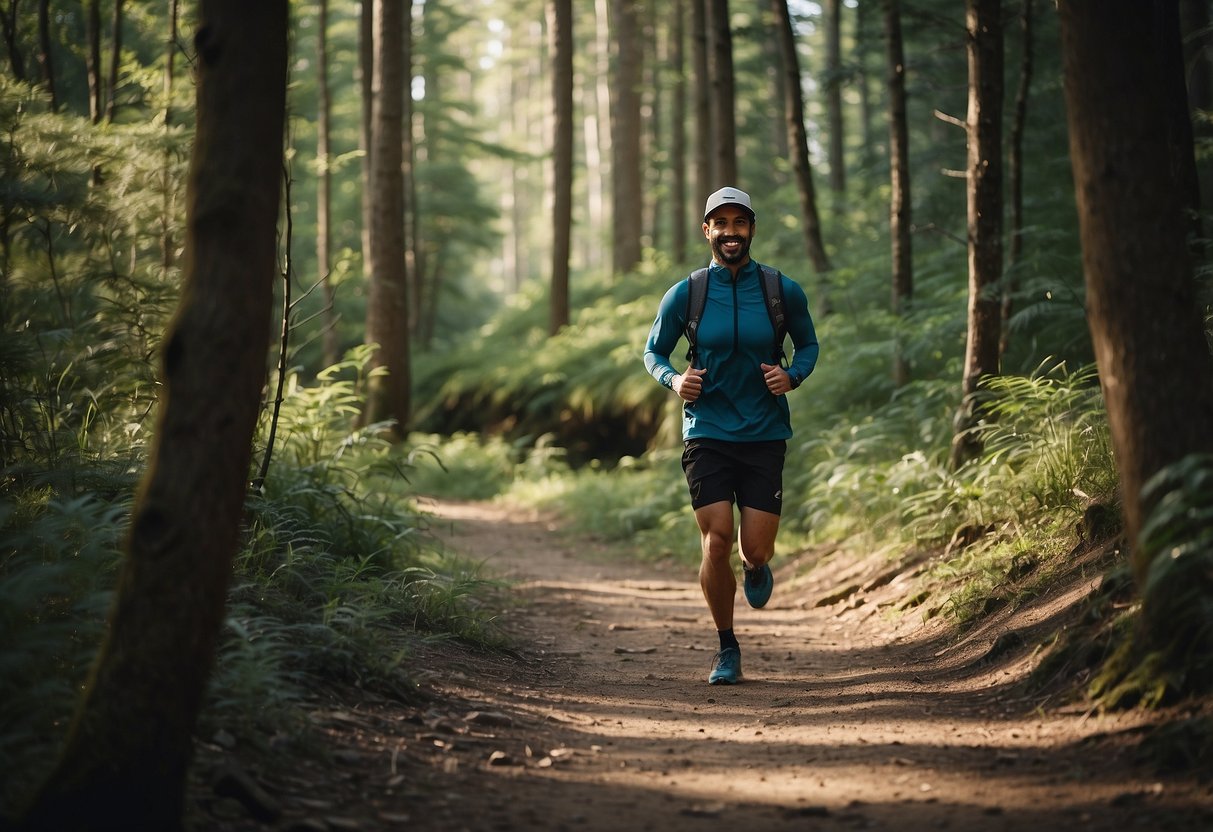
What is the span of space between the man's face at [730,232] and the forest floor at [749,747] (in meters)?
2.49

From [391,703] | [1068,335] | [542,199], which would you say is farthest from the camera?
[542,199]

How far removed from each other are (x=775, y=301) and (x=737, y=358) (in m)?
0.41

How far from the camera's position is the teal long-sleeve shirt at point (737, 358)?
20.4ft

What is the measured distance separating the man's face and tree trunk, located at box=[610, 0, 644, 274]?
18128 mm

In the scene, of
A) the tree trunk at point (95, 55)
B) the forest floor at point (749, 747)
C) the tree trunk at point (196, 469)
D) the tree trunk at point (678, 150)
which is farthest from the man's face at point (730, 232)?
the tree trunk at point (678, 150)

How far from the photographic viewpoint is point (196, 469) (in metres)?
3.44

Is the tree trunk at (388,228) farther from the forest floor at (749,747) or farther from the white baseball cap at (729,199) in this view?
the white baseball cap at (729,199)

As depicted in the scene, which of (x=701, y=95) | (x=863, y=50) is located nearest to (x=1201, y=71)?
(x=863, y=50)

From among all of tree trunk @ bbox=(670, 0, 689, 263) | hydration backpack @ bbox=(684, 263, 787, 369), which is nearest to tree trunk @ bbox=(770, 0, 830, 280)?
hydration backpack @ bbox=(684, 263, 787, 369)

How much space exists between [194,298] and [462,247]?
131ft

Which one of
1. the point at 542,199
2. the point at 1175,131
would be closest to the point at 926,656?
the point at 1175,131

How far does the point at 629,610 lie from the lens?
9086 millimetres

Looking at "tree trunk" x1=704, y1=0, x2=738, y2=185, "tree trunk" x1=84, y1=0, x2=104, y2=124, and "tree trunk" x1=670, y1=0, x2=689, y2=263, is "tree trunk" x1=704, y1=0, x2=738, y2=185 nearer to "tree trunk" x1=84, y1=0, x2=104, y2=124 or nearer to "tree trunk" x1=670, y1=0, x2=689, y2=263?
"tree trunk" x1=84, y1=0, x2=104, y2=124

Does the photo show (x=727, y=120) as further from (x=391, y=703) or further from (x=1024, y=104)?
(x=391, y=703)
